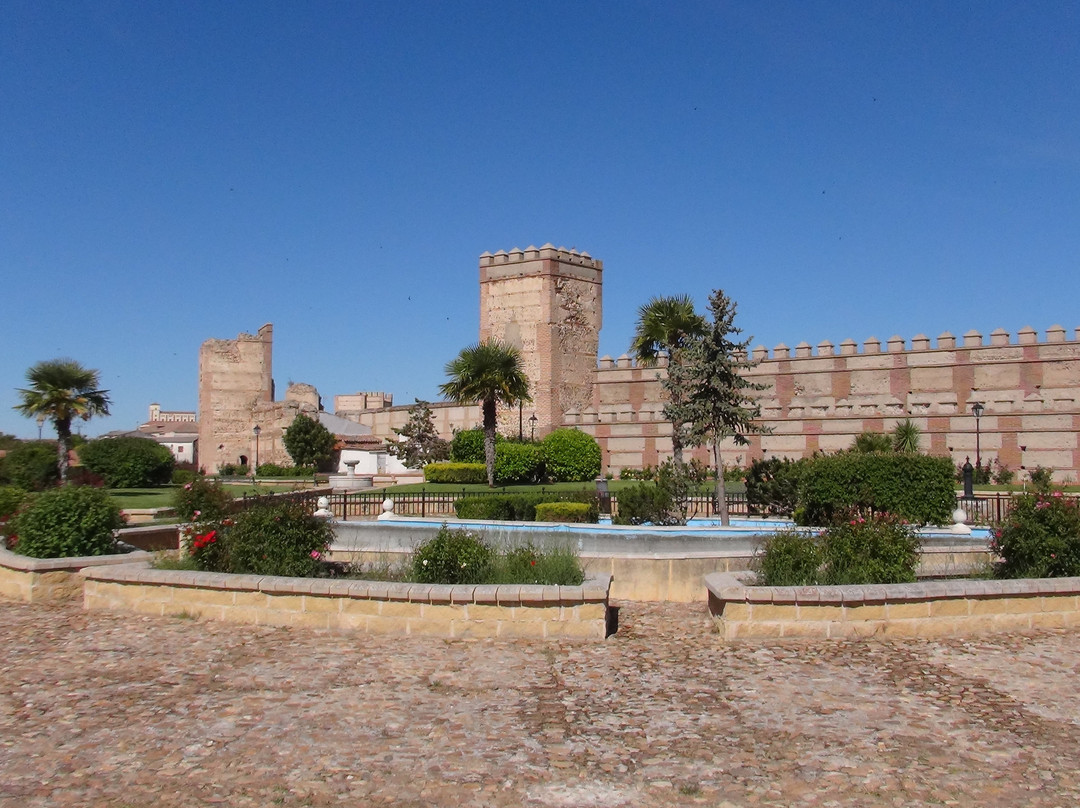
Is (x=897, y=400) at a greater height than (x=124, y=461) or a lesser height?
greater

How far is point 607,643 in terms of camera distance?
7.87m

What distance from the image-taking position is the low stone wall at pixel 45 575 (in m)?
9.73

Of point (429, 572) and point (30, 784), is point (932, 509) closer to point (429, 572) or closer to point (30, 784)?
point (429, 572)

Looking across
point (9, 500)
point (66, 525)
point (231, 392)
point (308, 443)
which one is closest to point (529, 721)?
point (66, 525)

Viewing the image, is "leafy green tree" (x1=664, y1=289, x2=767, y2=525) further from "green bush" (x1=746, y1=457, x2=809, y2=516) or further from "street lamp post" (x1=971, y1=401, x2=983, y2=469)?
"street lamp post" (x1=971, y1=401, x2=983, y2=469)

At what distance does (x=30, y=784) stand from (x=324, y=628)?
3.51 metres

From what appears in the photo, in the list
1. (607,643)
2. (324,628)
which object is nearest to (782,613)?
(607,643)

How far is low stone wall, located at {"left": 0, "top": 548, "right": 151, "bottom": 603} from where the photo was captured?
9.73 m

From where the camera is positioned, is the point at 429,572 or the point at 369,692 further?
the point at 429,572

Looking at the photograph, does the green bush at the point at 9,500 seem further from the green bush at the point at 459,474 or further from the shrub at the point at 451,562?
the green bush at the point at 459,474

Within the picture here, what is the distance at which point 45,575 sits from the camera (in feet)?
32.1

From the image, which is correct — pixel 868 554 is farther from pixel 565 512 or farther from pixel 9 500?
pixel 9 500

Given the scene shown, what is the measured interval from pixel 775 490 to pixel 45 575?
13102 mm

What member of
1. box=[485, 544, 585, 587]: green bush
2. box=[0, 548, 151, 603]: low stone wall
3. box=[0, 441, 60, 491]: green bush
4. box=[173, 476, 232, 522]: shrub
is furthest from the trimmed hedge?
box=[0, 441, 60, 491]: green bush
